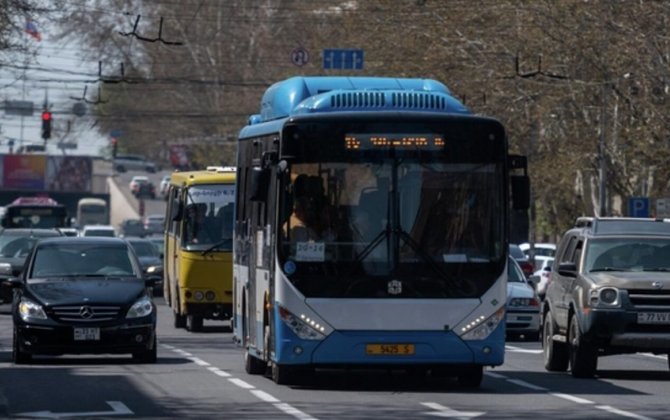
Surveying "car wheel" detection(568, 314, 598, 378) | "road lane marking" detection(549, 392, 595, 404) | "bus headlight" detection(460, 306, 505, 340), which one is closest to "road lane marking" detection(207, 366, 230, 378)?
"bus headlight" detection(460, 306, 505, 340)

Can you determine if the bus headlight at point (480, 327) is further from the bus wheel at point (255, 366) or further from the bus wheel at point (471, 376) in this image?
the bus wheel at point (255, 366)

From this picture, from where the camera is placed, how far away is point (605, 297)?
23.1m

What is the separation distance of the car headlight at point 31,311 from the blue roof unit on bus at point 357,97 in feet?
12.6

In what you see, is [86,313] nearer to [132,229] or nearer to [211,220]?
[211,220]

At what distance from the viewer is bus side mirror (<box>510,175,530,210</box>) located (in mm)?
20266

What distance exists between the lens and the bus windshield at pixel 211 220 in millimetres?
35219

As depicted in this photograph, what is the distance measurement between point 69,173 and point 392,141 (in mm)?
124344

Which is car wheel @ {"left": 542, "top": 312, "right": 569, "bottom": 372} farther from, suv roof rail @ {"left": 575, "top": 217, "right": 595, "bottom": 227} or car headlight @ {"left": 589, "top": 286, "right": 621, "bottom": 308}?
car headlight @ {"left": 589, "top": 286, "right": 621, "bottom": 308}

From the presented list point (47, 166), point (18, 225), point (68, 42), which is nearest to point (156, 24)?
point (68, 42)

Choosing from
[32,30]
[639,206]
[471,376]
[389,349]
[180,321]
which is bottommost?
[180,321]

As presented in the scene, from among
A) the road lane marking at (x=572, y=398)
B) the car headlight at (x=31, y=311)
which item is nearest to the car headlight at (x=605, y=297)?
the road lane marking at (x=572, y=398)

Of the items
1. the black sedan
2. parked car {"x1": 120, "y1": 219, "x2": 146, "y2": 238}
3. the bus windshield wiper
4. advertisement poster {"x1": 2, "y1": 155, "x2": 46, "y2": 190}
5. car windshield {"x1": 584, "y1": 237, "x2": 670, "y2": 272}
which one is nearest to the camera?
car windshield {"x1": 584, "y1": 237, "x2": 670, "y2": 272}

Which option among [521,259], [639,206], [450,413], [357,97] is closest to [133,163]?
[639,206]

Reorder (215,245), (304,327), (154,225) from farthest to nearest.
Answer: (154,225) < (215,245) < (304,327)
